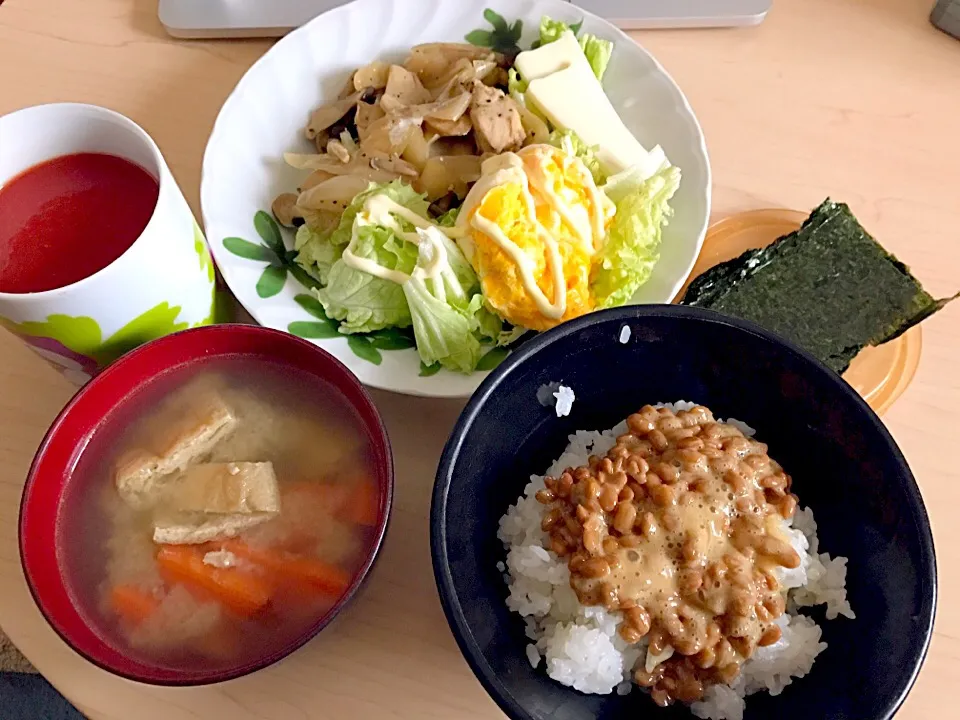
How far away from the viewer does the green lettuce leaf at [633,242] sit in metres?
1.13

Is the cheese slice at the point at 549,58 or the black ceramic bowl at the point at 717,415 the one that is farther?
the cheese slice at the point at 549,58

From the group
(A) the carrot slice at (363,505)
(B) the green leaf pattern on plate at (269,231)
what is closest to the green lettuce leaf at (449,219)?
(B) the green leaf pattern on plate at (269,231)

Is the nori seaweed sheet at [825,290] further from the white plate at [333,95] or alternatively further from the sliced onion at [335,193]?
the sliced onion at [335,193]

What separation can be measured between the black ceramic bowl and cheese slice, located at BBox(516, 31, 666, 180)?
35cm

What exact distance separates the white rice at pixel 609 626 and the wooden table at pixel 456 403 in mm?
127

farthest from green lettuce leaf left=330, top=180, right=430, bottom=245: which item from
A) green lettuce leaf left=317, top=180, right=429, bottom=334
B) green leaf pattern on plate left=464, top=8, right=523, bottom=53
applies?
green leaf pattern on plate left=464, top=8, right=523, bottom=53

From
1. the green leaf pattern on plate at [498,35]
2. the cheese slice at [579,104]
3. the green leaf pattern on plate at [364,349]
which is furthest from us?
the green leaf pattern on plate at [498,35]

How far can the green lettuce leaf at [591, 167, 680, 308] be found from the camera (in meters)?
1.13

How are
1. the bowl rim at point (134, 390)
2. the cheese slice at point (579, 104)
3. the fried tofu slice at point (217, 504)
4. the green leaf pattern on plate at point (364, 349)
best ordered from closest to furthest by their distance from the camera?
the bowl rim at point (134, 390)
the fried tofu slice at point (217, 504)
the green leaf pattern on plate at point (364, 349)
the cheese slice at point (579, 104)

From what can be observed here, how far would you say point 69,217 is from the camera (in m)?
0.98

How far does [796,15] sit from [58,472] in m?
1.46

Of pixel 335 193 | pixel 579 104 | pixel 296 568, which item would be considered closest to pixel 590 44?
pixel 579 104

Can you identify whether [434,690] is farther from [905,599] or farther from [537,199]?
[537,199]

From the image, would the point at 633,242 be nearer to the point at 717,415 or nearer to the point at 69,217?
the point at 717,415
